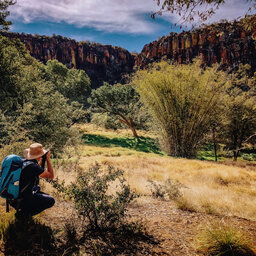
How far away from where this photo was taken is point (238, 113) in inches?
589

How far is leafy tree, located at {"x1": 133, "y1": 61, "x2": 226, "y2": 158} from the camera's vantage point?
9023mm

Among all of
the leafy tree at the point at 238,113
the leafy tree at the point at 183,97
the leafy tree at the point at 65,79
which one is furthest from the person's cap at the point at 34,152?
the leafy tree at the point at 65,79

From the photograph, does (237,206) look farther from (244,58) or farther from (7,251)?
(244,58)

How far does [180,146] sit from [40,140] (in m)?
8.00

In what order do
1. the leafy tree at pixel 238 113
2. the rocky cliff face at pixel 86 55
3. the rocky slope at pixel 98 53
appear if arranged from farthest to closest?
1. the rocky cliff face at pixel 86 55
2. the rocky slope at pixel 98 53
3. the leafy tree at pixel 238 113

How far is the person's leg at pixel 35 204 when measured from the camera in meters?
2.21

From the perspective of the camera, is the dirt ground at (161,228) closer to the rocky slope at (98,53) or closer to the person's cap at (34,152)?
the person's cap at (34,152)

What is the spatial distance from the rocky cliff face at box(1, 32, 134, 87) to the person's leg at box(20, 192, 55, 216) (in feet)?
269

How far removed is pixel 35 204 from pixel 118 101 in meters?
22.2

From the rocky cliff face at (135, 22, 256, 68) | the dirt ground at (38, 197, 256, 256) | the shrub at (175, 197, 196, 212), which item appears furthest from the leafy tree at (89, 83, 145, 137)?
the rocky cliff face at (135, 22, 256, 68)

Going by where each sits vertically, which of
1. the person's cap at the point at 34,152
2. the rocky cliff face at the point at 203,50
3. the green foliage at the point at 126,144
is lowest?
the green foliage at the point at 126,144

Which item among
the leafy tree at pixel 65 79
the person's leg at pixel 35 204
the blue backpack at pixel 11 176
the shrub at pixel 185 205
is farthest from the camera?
the leafy tree at pixel 65 79

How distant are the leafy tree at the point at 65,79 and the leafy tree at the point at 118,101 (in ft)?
15.9

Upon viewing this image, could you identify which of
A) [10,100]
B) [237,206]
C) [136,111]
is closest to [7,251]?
[237,206]
